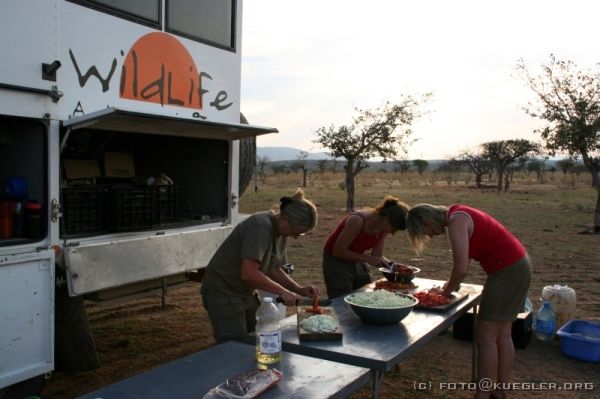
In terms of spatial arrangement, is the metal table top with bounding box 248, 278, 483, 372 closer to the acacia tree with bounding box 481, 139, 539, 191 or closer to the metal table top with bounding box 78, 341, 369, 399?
the metal table top with bounding box 78, 341, 369, 399

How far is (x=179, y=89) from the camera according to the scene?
4371 mm

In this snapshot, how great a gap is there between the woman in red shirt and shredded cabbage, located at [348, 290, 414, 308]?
42cm

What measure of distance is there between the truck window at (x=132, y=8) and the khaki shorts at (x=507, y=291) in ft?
10.5

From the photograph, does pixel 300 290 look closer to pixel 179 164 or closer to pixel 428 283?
pixel 428 283

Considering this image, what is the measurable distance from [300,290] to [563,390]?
2.42m

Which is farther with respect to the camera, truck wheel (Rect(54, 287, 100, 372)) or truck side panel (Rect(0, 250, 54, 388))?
truck wheel (Rect(54, 287, 100, 372))

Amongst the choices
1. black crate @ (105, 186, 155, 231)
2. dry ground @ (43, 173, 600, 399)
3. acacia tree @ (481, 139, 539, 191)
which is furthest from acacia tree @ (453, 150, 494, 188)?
black crate @ (105, 186, 155, 231)

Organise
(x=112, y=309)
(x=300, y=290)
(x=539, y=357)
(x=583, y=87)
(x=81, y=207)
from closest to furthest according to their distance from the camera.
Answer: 1. (x=300, y=290)
2. (x=81, y=207)
3. (x=539, y=357)
4. (x=112, y=309)
5. (x=583, y=87)

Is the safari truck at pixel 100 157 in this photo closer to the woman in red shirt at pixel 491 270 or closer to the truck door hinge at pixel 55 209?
the truck door hinge at pixel 55 209

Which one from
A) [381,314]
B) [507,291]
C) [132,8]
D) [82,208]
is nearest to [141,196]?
[82,208]

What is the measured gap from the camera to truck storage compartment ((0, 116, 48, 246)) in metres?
3.31

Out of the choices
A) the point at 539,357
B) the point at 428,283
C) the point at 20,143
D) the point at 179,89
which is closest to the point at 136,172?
the point at 179,89

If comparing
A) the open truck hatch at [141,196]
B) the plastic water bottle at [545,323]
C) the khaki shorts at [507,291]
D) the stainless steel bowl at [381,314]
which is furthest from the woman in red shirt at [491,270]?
the plastic water bottle at [545,323]

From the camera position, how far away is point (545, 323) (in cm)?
528
